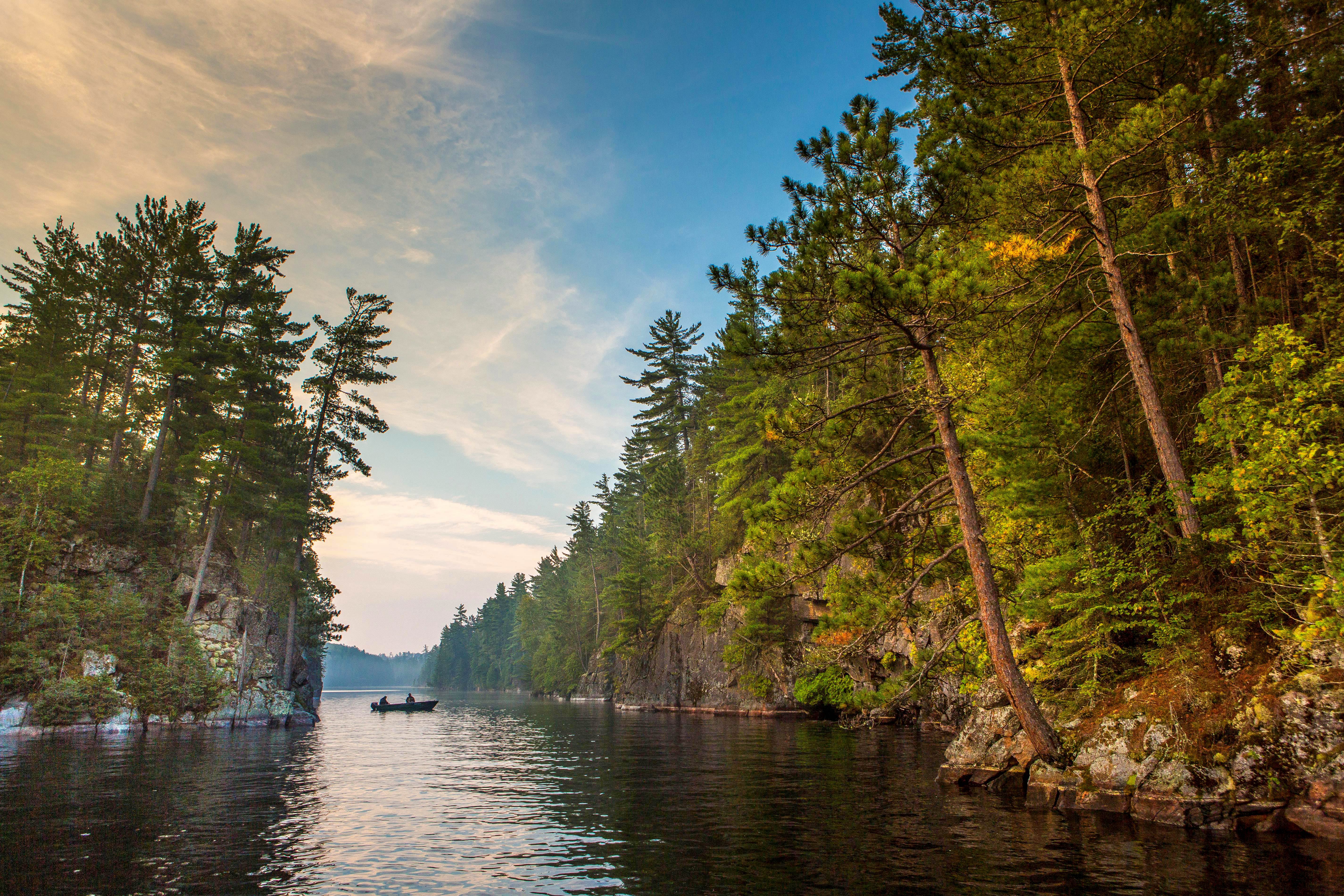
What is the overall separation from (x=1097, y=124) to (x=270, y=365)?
46987 mm

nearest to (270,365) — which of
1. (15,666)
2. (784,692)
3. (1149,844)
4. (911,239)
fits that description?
(15,666)

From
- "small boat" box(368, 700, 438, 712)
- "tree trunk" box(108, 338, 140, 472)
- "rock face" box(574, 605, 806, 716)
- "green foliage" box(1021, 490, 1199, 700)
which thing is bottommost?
"small boat" box(368, 700, 438, 712)

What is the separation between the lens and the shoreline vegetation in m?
9.98

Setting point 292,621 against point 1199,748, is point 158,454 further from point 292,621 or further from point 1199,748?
point 1199,748

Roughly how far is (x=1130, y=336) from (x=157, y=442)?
45.3m

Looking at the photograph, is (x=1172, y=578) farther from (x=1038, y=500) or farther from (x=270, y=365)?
(x=270, y=365)

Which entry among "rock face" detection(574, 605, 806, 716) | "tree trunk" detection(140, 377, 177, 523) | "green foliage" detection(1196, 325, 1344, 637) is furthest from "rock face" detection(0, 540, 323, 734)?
"green foliage" detection(1196, 325, 1344, 637)

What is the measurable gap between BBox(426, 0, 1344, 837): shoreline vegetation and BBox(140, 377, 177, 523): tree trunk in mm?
36842

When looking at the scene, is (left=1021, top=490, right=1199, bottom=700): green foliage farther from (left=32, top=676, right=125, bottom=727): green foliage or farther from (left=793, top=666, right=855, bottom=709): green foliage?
(left=32, top=676, right=125, bottom=727): green foliage

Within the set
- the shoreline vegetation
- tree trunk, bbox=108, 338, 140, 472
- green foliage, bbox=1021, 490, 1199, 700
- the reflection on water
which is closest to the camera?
the reflection on water

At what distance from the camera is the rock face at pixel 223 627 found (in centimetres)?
3197

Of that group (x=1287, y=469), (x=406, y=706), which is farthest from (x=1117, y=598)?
(x=406, y=706)

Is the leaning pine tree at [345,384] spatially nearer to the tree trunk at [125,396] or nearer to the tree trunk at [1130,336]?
the tree trunk at [125,396]

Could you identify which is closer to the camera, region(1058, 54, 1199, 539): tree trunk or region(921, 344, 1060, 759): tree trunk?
region(1058, 54, 1199, 539): tree trunk
